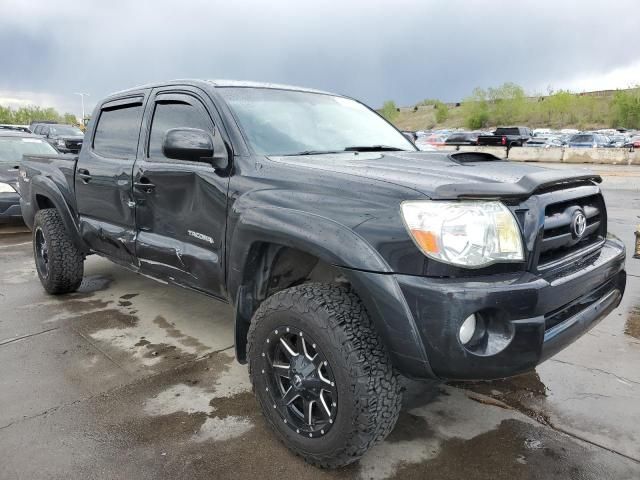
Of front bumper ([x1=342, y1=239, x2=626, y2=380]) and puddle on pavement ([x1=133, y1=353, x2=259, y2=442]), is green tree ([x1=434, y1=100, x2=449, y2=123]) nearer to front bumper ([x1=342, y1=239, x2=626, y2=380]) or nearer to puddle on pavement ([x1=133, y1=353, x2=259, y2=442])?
puddle on pavement ([x1=133, y1=353, x2=259, y2=442])

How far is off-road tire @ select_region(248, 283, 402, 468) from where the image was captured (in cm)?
212

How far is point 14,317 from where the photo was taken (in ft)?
14.3

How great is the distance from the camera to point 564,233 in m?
2.33

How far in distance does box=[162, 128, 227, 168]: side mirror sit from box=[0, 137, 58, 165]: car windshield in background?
7.59 m

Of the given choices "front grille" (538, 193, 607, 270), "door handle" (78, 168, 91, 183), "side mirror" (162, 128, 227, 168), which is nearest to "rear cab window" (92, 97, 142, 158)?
"door handle" (78, 168, 91, 183)

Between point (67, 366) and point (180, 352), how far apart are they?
715mm

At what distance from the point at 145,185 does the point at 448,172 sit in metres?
1.99

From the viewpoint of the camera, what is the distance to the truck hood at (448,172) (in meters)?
2.06

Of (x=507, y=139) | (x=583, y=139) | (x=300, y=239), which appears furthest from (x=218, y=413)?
(x=583, y=139)

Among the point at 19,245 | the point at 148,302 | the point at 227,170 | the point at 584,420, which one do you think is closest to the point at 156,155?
the point at 227,170

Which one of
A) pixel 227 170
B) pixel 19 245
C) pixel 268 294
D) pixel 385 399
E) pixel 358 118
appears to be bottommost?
pixel 19 245

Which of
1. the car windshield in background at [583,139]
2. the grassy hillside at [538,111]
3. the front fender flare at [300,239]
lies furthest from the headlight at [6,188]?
the grassy hillside at [538,111]

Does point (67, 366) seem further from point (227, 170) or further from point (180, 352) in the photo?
point (227, 170)

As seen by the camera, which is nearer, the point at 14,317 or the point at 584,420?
the point at 584,420
